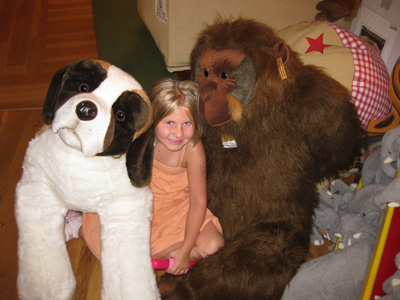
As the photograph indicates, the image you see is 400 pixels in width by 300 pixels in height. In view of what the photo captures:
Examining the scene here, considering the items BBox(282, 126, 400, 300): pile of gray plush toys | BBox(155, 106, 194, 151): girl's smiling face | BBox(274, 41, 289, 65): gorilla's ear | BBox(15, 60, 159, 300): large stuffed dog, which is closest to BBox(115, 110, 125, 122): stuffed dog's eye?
BBox(15, 60, 159, 300): large stuffed dog

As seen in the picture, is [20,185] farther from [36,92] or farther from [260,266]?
[36,92]

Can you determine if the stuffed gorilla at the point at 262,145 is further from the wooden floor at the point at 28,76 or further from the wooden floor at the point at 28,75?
the wooden floor at the point at 28,75

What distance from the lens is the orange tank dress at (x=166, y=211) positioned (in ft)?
3.80

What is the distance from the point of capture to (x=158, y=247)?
1.15 m

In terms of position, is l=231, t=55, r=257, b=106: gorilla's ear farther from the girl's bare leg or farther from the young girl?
the girl's bare leg

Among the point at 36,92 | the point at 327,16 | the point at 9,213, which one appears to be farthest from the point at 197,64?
the point at 36,92

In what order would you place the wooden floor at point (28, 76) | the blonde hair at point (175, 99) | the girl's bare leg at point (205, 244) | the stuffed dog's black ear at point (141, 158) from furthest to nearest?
the wooden floor at point (28, 76) → the girl's bare leg at point (205, 244) → the blonde hair at point (175, 99) → the stuffed dog's black ear at point (141, 158)

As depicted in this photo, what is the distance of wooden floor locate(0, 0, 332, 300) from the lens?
1.34 metres

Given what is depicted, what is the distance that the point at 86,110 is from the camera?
79cm

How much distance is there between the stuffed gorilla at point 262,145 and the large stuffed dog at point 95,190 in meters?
0.22

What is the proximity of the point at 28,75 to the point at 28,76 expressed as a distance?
0.03 feet

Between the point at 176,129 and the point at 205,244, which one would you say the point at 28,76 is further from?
the point at 205,244

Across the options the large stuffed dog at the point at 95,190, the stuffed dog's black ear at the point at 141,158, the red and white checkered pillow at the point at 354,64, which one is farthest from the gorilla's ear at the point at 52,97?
the red and white checkered pillow at the point at 354,64

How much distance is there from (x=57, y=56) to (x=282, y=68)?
1878 millimetres
